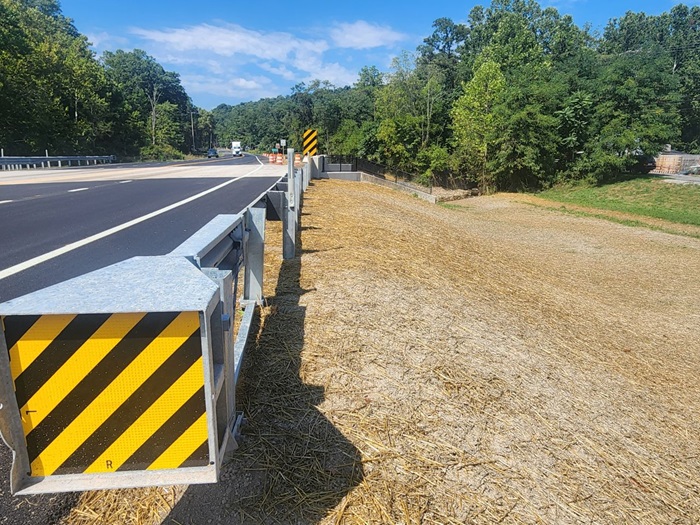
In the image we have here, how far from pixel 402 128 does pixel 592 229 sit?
2786 centimetres

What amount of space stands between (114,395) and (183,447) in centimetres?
31

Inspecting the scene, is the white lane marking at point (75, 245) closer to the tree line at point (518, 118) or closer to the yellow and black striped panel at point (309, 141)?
the yellow and black striped panel at point (309, 141)

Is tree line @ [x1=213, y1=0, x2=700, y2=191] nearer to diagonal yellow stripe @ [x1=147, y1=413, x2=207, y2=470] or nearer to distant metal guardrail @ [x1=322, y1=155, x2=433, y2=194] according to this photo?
distant metal guardrail @ [x1=322, y1=155, x2=433, y2=194]

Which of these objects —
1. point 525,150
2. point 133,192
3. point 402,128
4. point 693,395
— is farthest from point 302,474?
point 402,128

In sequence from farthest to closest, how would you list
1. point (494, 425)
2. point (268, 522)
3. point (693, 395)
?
point (693, 395) → point (494, 425) → point (268, 522)

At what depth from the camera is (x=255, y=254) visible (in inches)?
171

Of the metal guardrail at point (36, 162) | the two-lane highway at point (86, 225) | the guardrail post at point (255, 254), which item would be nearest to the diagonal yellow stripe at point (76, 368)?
the guardrail post at point (255, 254)

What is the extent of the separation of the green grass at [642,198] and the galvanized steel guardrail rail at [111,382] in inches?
1034

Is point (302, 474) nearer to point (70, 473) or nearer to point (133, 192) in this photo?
point (70, 473)

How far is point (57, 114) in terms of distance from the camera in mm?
45844

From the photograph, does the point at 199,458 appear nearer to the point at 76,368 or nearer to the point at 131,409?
the point at 131,409

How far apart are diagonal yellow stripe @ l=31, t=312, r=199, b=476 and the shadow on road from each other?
0.92 m

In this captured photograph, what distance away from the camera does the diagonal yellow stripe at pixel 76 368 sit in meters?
1.47

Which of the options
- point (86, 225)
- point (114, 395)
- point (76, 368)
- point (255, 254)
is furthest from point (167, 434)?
point (86, 225)
